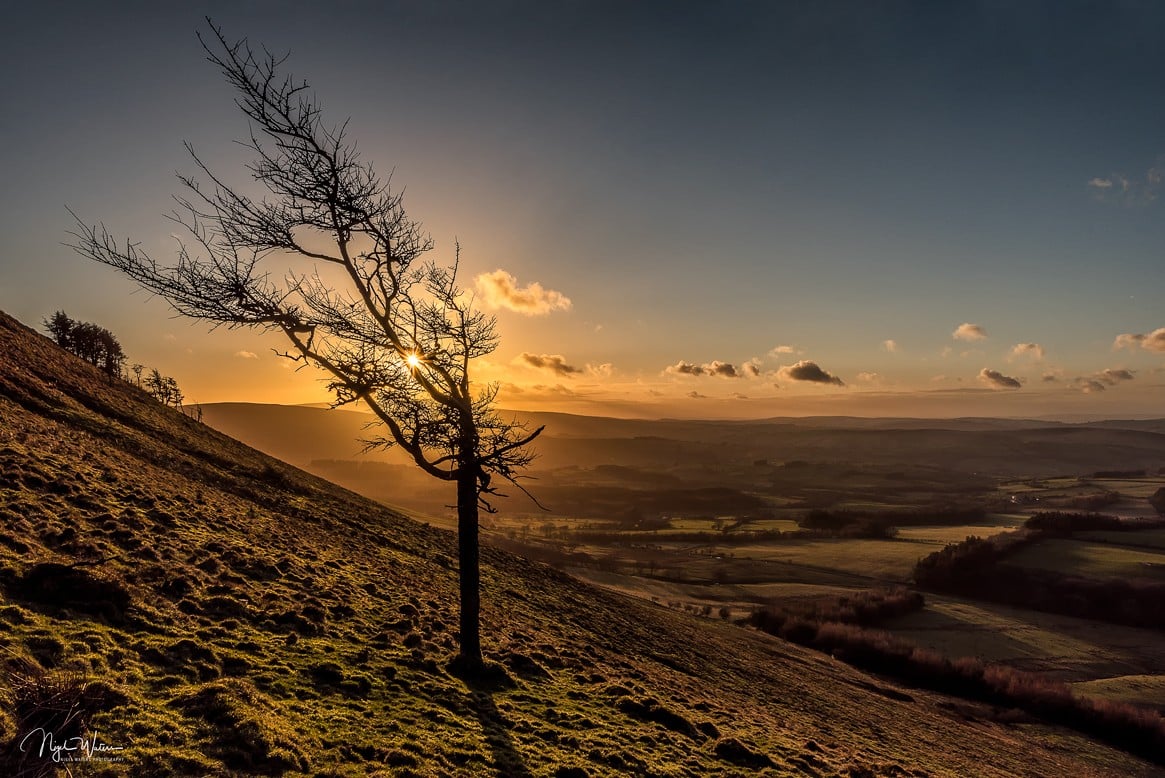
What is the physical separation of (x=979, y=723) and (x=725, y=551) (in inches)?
3607

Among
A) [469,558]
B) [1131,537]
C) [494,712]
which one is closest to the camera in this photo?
[494,712]

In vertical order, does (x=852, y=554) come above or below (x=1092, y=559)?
below

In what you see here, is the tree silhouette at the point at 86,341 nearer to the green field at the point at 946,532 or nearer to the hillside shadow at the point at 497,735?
the hillside shadow at the point at 497,735

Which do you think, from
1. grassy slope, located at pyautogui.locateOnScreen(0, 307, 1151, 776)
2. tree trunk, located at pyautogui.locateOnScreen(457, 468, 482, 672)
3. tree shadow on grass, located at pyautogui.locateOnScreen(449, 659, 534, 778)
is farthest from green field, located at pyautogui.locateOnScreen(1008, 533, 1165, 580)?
tree trunk, located at pyautogui.locateOnScreen(457, 468, 482, 672)

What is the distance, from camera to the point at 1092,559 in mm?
107188

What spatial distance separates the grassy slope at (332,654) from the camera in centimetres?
955

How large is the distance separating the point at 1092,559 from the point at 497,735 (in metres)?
146

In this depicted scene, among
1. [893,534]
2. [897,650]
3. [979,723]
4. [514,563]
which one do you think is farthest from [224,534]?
[893,534]

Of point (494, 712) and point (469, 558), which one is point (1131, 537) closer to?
point (494, 712)

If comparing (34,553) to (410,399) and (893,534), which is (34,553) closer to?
(410,399)

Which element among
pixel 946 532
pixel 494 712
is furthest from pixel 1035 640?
pixel 494 712

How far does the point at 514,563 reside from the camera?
4188 cm

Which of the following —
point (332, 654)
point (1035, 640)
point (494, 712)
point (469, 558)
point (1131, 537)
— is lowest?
point (1035, 640)

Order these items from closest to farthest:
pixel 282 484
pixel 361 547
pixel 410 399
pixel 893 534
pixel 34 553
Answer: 1. pixel 34 553
2. pixel 410 399
3. pixel 361 547
4. pixel 282 484
5. pixel 893 534
